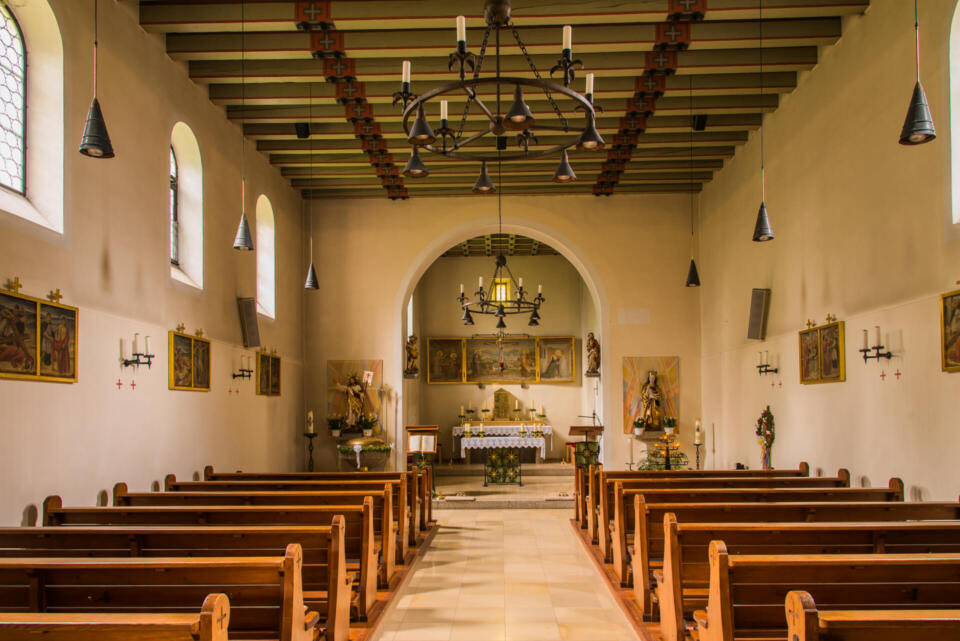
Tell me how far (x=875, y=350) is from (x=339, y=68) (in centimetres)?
664

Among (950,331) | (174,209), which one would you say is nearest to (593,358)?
(174,209)

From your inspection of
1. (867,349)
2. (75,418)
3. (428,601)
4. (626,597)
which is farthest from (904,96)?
(75,418)

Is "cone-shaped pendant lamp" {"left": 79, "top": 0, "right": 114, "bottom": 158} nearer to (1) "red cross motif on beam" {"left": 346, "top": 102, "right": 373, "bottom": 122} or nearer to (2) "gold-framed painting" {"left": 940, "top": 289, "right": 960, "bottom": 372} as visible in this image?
(1) "red cross motif on beam" {"left": 346, "top": 102, "right": 373, "bottom": 122}

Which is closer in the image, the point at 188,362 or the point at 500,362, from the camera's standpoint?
the point at 188,362

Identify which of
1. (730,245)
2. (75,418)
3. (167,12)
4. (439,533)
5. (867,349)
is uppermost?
(167,12)

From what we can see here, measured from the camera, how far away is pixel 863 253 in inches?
313

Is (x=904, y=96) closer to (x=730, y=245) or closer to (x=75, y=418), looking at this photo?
(x=730, y=245)

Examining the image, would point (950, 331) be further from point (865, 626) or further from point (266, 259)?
point (266, 259)

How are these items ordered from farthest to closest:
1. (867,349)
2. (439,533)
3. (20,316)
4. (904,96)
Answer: (439,533) → (867,349) → (904,96) → (20,316)

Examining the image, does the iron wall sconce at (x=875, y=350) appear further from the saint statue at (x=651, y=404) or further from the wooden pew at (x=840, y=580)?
the saint statue at (x=651, y=404)

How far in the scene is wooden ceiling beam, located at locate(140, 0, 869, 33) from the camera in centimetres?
773

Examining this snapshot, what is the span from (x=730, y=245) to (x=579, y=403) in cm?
887

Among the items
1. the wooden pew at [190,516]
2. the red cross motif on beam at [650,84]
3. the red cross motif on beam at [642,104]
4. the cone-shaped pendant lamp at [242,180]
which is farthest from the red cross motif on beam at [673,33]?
the wooden pew at [190,516]

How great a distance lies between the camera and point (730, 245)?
1257 centimetres
